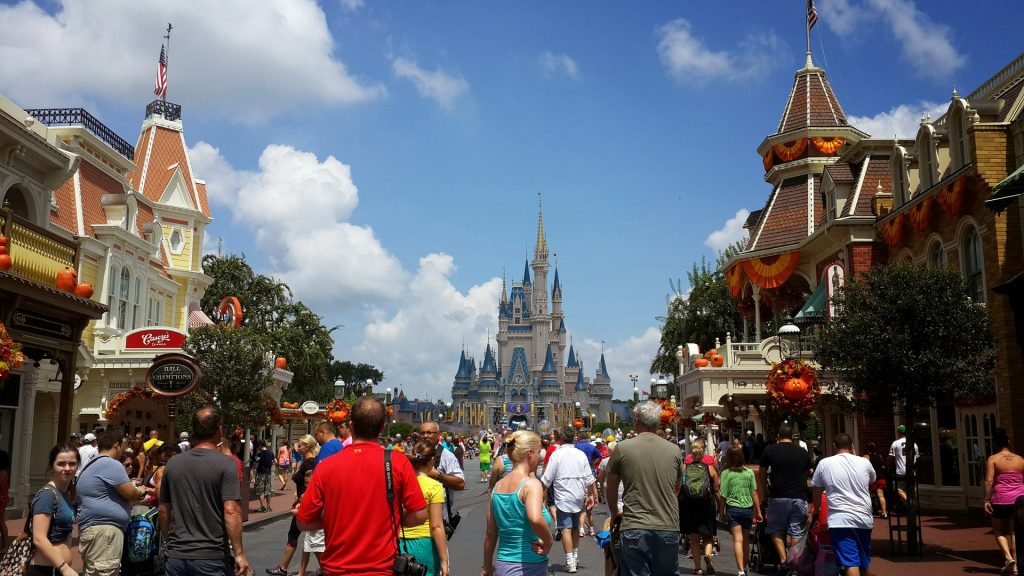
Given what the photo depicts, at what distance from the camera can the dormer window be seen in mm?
34953

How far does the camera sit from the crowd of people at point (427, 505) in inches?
203

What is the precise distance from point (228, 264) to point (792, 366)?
4506 cm

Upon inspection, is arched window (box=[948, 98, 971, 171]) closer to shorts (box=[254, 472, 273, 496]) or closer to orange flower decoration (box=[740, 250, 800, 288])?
orange flower decoration (box=[740, 250, 800, 288])

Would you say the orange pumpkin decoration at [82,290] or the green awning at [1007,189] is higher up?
the green awning at [1007,189]

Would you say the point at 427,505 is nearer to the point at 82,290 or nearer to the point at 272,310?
the point at 82,290

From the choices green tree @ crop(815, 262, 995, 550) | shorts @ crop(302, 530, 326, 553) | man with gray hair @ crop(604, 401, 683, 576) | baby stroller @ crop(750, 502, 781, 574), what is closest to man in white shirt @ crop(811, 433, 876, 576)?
baby stroller @ crop(750, 502, 781, 574)

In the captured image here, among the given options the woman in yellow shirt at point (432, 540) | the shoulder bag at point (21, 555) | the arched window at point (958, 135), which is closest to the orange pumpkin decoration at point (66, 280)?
the shoulder bag at point (21, 555)

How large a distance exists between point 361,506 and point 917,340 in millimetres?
12350

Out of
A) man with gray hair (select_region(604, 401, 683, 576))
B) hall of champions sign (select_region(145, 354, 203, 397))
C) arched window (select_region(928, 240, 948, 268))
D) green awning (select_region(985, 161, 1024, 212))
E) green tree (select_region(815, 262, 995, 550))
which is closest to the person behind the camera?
man with gray hair (select_region(604, 401, 683, 576))

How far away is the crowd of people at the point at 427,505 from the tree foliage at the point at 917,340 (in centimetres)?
348

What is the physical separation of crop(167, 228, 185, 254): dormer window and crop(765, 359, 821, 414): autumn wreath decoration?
25639mm

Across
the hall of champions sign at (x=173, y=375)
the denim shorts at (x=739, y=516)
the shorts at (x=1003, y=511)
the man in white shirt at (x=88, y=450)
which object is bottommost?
the denim shorts at (x=739, y=516)

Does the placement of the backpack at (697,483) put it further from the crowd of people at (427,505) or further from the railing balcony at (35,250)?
the railing balcony at (35,250)

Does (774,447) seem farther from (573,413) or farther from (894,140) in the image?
(573,413)
